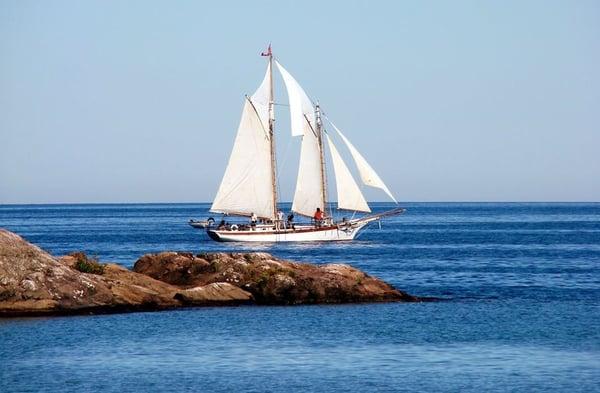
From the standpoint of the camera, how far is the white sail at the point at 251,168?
10838 centimetres

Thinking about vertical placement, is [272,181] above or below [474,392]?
above

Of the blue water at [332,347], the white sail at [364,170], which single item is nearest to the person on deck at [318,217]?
the white sail at [364,170]

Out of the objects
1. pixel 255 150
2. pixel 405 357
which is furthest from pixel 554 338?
pixel 255 150

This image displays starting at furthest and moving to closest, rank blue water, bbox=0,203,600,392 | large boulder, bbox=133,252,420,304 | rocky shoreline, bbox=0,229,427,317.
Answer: large boulder, bbox=133,252,420,304 < rocky shoreline, bbox=0,229,427,317 < blue water, bbox=0,203,600,392

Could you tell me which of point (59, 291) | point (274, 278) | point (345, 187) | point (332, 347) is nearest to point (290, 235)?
point (345, 187)

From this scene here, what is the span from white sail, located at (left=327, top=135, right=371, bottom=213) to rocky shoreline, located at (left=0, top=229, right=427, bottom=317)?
56.9m

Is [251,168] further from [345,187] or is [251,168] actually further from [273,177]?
[345,187]

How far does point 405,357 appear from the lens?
3575 cm

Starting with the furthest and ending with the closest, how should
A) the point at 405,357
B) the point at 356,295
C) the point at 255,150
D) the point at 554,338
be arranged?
the point at 255,150, the point at 356,295, the point at 554,338, the point at 405,357

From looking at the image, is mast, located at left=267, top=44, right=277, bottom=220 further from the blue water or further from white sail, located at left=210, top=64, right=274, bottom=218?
the blue water

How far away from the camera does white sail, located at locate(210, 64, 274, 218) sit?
108375 mm

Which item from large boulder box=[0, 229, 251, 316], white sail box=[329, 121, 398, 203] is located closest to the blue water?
large boulder box=[0, 229, 251, 316]

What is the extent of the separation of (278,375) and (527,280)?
110ft

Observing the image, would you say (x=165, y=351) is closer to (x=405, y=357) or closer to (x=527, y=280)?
(x=405, y=357)
